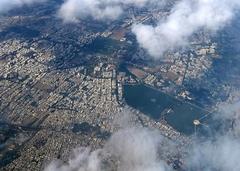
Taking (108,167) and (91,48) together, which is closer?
(108,167)

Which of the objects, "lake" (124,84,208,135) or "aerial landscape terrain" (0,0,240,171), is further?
"lake" (124,84,208,135)

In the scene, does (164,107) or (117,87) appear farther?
(117,87)

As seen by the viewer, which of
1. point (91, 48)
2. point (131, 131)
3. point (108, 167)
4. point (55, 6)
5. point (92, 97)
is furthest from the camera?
point (55, 6)

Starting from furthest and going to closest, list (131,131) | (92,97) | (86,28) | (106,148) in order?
1. (86,28)
2. (92,97)
3. (131,131)
4. (106,148)

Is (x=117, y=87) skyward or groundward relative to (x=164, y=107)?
skyward

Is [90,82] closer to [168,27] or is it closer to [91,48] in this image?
[91,48]

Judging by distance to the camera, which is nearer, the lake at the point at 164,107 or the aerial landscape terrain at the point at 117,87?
the aerial landscape terrain at the point at 117,87

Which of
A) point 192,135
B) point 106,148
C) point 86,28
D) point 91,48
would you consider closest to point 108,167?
point 106,148
